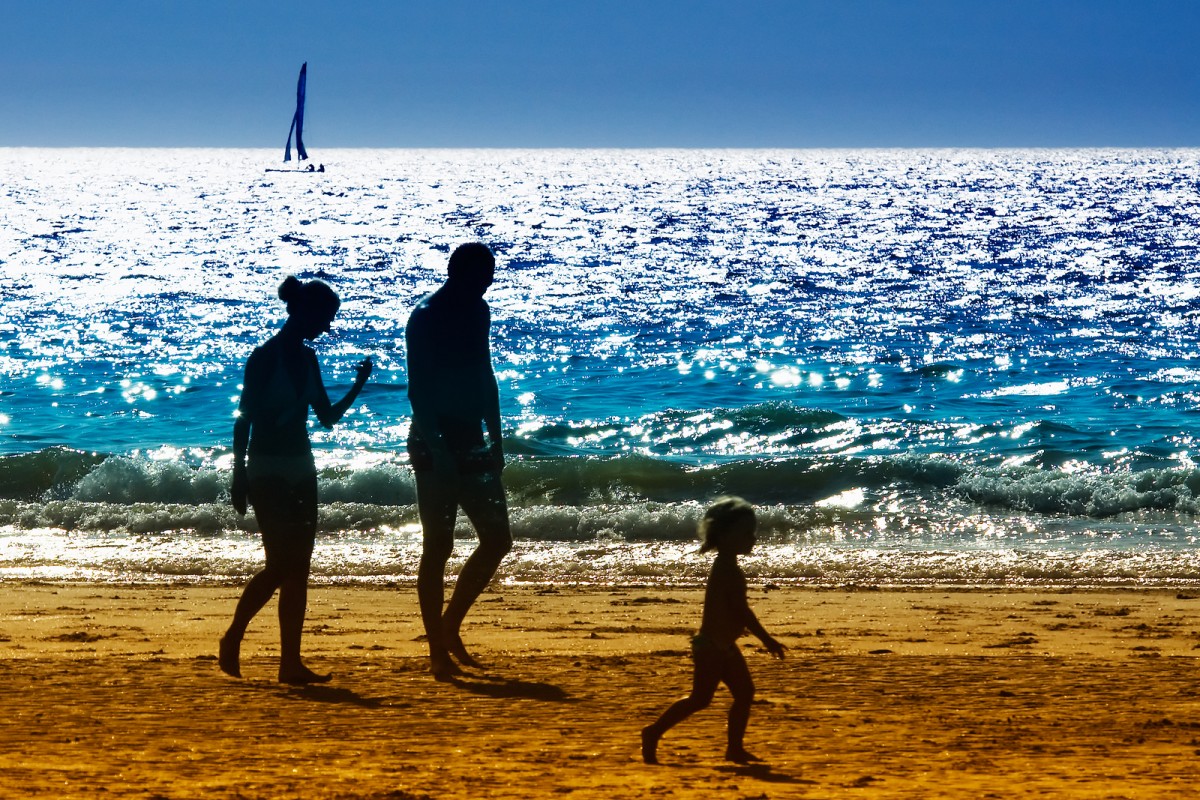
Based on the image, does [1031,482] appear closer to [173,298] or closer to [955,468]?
[955,468]

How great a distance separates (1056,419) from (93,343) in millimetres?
17558

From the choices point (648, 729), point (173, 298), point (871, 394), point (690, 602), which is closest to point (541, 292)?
point (173, 298)

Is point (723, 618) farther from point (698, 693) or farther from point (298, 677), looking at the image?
point (298, 677)

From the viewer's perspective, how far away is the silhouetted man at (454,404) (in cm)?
558

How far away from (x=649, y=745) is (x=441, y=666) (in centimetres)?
152

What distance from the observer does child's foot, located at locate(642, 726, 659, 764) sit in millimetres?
4633

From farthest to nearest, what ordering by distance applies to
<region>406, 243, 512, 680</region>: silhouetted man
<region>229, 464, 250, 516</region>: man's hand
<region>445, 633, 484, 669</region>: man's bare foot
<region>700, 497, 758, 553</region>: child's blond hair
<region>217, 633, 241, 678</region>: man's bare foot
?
<region>445, 633, 484, 669</region>: man's bare foot < <region>217, 633, 241, 678</region>: man's bare foot < <region>406, 243, 512, 680</region>: silhouetted man < <region>229, 464, 250, 516</region>: man's hand < <region>700, 497, 758, 553</region>: child's blond hair

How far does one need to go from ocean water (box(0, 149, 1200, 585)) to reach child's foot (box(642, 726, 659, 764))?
17.6ft

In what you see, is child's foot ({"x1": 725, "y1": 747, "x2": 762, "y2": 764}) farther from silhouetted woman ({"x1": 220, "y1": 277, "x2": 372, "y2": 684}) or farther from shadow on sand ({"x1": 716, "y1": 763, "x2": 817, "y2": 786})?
silhouetted woman ({"x1": 220, "y1": 277, "x2": 372, "y2": 684})

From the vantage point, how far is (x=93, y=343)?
2542cm

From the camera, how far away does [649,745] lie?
4641 millimetres

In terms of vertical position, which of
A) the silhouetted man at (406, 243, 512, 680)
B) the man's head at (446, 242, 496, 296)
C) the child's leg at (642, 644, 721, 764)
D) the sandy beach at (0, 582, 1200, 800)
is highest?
the man's head at (446, 242, 496, 296)

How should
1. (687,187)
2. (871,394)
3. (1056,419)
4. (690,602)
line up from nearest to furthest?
(690,602) → (1056,419) → (871,394) → (687,187)

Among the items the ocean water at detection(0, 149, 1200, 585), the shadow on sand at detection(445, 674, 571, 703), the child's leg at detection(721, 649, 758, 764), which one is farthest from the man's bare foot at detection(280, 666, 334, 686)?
the ocean water at detection(0, 149, 1200, 585)
